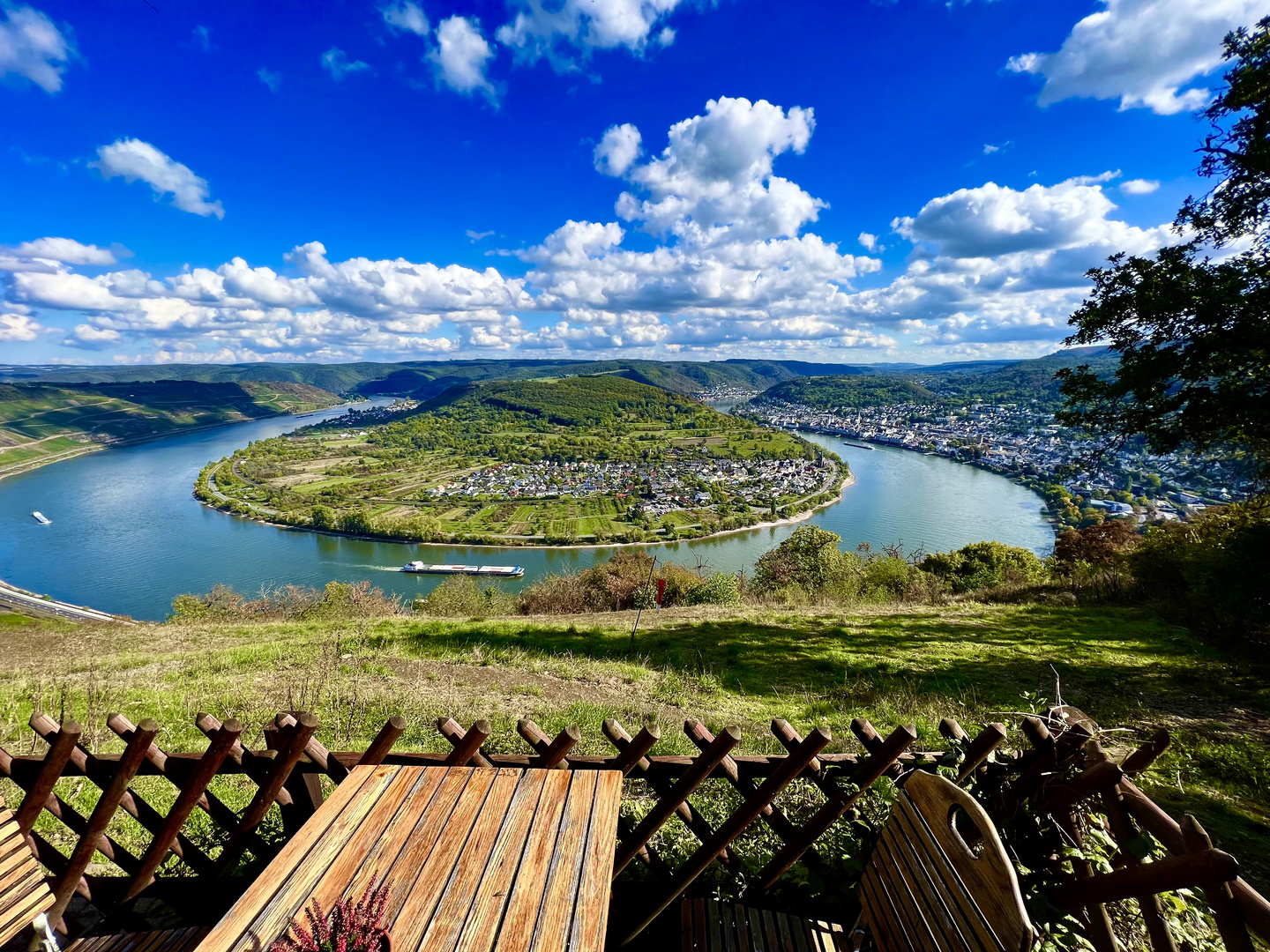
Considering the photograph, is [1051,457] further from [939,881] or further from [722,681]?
[939,881]

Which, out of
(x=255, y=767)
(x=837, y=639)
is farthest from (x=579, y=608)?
(x=255, y=767)

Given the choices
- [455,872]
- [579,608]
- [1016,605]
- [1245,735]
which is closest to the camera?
[455,872]

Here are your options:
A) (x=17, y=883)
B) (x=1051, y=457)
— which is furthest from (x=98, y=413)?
(x=1051, y=457)

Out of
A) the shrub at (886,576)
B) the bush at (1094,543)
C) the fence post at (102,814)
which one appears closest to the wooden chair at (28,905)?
the fence post at (102,814)

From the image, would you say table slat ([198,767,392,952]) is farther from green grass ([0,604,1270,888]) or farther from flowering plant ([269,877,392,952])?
green grass ([0,604,1270,888])

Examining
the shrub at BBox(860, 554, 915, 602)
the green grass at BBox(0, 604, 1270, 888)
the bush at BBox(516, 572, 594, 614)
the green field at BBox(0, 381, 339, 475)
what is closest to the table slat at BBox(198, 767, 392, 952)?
the green grass at BBox(0, 604, 1270, 888)

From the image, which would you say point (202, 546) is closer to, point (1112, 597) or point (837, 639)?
point (837, 639)

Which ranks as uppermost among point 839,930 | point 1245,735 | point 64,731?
point 64,731

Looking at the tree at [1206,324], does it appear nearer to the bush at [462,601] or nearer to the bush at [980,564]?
the bush at [980,564]
